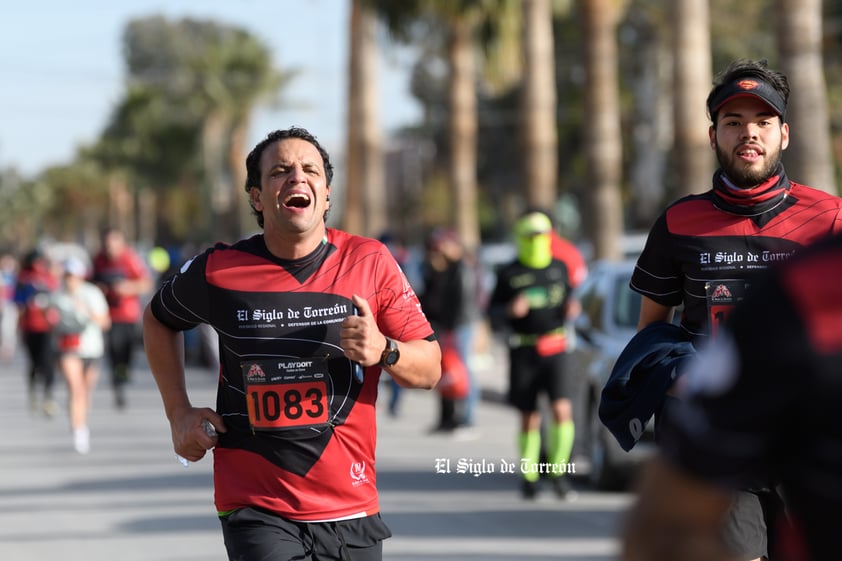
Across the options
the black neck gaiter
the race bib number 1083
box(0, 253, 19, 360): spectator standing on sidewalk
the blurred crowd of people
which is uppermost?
the black neck gaiter

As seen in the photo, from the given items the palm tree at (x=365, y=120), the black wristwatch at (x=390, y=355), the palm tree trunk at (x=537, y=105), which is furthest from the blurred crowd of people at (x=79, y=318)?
the black wristwatch at (x=390, y=355)

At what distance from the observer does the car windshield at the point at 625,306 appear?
38.7ft

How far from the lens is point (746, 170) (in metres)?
4.71

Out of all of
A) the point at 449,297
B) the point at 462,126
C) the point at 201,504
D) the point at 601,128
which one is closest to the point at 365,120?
the point at 462,126

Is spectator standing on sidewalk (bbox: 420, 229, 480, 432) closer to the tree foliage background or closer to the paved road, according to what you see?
the paved road

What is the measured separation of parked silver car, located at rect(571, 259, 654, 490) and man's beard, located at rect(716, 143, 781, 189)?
6278mm

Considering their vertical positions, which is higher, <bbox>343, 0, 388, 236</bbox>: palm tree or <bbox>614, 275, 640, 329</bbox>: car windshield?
<bbox>343, 0, 388, 236</bbox>: palm tree

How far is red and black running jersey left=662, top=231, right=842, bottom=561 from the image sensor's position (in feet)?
6.73

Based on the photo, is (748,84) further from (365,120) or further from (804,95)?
(365,120)

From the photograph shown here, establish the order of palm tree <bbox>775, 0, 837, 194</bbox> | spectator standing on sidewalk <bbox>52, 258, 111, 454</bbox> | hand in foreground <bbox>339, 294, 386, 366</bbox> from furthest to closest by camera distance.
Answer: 1. spectator standing on sidewalk <bbox>52, 258, 111, 454</bbox>
2. palm tree <bbox>775, 0, 837, 194</bbox>
3. hand in foreground <bbox>339, 294, 386, 366</bbox>

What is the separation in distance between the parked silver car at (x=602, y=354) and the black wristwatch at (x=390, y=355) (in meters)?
6.48

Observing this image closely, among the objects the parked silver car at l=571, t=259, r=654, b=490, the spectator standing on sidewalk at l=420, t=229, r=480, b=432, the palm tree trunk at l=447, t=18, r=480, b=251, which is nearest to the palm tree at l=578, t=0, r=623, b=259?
the spectator standing on sidewalk at l=420, t=229, r=480, b=432

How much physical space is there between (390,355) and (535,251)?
7333 millimetres

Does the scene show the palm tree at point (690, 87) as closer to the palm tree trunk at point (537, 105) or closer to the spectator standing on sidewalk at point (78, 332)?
the spectator standing on sidewalk at point (78, 332)
